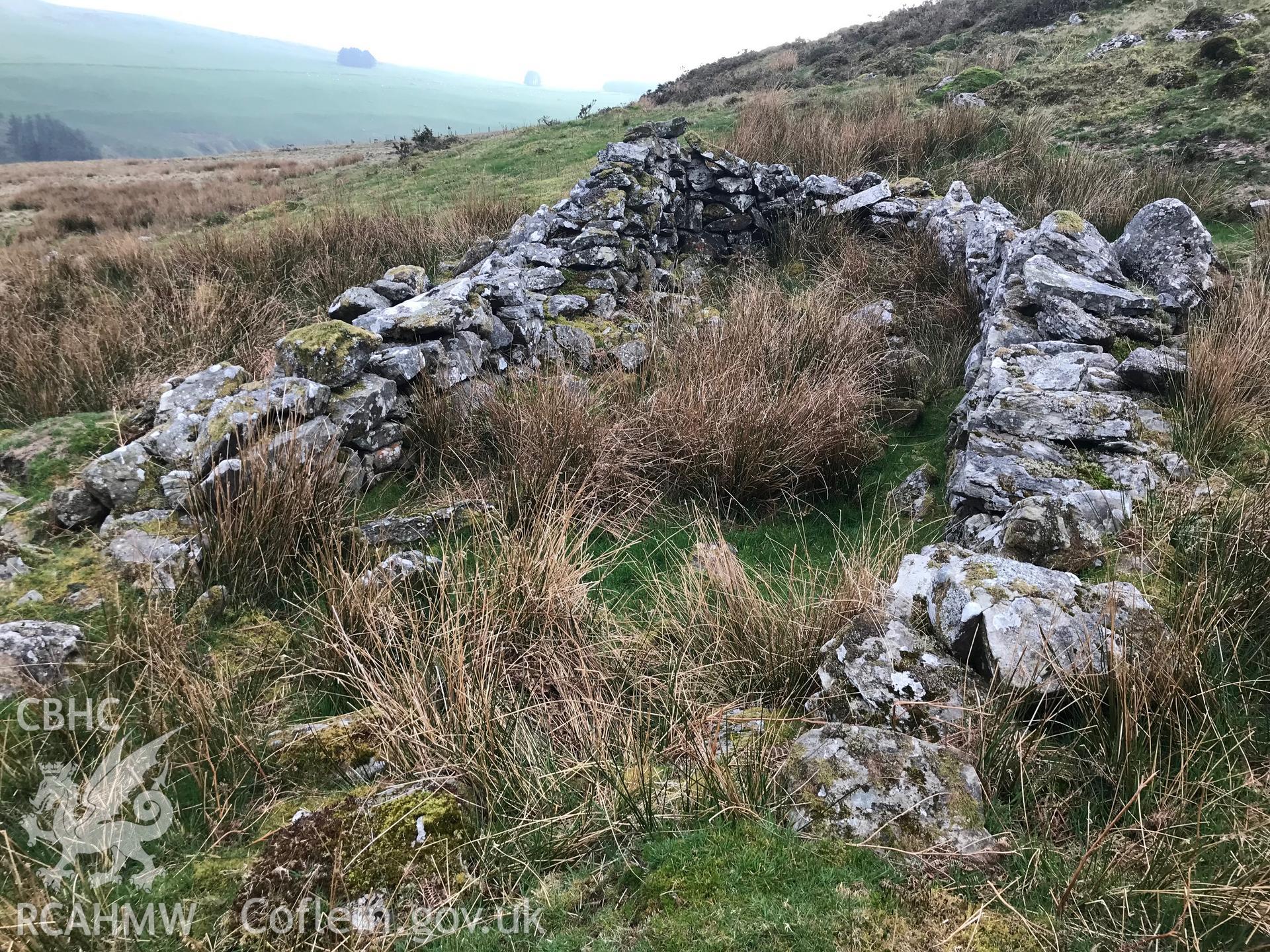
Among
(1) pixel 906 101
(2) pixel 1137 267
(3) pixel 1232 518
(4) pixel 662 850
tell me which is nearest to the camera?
(4) pixel 662 850

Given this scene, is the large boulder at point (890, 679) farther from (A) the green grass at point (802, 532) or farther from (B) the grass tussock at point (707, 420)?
(B) the grass tussock at point (707, 420)

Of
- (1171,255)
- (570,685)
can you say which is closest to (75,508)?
(570,685)

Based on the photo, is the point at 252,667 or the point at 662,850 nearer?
the point at 662,850

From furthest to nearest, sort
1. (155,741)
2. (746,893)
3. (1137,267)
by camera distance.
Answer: (1137,267), (155,741), (746,893)

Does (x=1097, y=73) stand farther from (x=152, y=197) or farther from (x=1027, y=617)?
(x=152, y=197)

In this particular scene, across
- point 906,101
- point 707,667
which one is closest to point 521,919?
point 707,667

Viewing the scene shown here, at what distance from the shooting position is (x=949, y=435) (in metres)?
4.93

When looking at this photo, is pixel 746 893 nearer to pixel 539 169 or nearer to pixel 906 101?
pixel 539 169

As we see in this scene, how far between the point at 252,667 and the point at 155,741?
499 millimetres

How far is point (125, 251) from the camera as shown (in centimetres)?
959

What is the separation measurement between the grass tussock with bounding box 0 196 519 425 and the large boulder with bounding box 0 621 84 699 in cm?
268

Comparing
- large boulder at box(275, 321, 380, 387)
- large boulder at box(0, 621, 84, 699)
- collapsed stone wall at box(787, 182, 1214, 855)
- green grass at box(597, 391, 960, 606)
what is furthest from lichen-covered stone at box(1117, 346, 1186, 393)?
large boulder at box(0, 621, 84, 699)

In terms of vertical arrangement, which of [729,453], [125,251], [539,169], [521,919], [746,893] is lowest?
[521,919]

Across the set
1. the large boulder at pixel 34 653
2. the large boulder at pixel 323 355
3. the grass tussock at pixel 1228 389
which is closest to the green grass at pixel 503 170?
the large boulder at pixel 323 355
